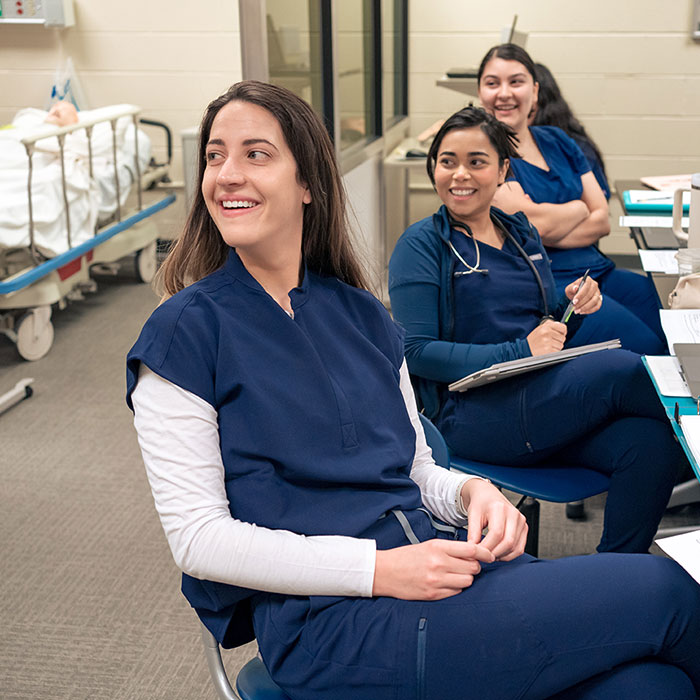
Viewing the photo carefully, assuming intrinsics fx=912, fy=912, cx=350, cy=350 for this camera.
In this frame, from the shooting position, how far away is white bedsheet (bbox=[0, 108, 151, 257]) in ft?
11.7

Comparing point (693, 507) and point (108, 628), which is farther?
point (693, 507)

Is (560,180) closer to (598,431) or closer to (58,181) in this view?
(598,431)

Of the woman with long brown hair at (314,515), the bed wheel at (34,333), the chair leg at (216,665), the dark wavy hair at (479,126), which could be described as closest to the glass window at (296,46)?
the dark wavy hair at (479,126)

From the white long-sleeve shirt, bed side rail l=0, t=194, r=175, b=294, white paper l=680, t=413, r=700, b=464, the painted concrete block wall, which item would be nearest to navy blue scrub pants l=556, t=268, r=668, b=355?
white paper l=680, t=413, r=700, b=464

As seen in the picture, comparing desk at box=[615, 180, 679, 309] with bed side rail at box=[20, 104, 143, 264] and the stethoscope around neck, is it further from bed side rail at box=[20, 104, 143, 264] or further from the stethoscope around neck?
bed side rail at box=[20, 104, 143, 264]

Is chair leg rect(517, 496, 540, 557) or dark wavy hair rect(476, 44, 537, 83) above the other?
dark wavy hair rect(476, 44, 537, 83)

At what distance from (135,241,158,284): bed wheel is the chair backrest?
3.72 m

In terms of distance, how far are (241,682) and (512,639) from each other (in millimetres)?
376

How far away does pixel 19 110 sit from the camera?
5215mm

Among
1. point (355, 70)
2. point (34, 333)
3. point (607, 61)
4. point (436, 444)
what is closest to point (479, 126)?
point (436, 444)

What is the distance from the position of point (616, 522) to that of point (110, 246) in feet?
11.0

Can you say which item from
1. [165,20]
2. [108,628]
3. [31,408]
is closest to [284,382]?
[108,628]

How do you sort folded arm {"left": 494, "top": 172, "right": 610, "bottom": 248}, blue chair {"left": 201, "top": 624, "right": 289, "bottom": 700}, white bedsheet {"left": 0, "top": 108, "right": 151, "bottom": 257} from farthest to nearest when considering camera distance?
white bedsheet {"left": 0, "top": 108, "right": 151, "bottom": 257} → folded arm {"left": 494, "top": 172, "right": 610, "bottom": 248} → blue chair {"left": 201, "top": 624, "right": 289, "bottom": 700}

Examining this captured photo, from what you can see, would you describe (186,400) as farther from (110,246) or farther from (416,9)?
(416,9)
